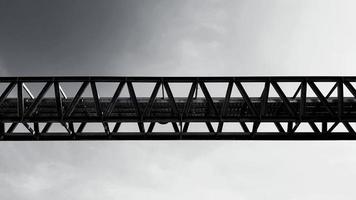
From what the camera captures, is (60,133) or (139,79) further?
(60,133)

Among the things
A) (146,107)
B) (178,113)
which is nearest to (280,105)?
(178,113)

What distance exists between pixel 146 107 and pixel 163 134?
3.81 feet

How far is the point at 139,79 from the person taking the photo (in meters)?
9.44

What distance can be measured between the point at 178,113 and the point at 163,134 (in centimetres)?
105

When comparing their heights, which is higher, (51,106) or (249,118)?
(51,106)

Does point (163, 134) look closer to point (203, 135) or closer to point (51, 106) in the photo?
point (203, 135)

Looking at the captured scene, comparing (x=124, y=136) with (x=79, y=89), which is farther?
(x=124, y=136)

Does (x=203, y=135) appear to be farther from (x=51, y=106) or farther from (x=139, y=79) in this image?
(x=51, y=106)

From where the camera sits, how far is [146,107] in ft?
30.8

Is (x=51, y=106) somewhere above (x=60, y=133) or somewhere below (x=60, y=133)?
above

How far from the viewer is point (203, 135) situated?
9992mm

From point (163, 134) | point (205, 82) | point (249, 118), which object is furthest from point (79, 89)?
point (249, 118)

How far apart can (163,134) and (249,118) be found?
257 cm

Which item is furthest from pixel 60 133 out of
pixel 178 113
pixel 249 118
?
pixel 249 118
